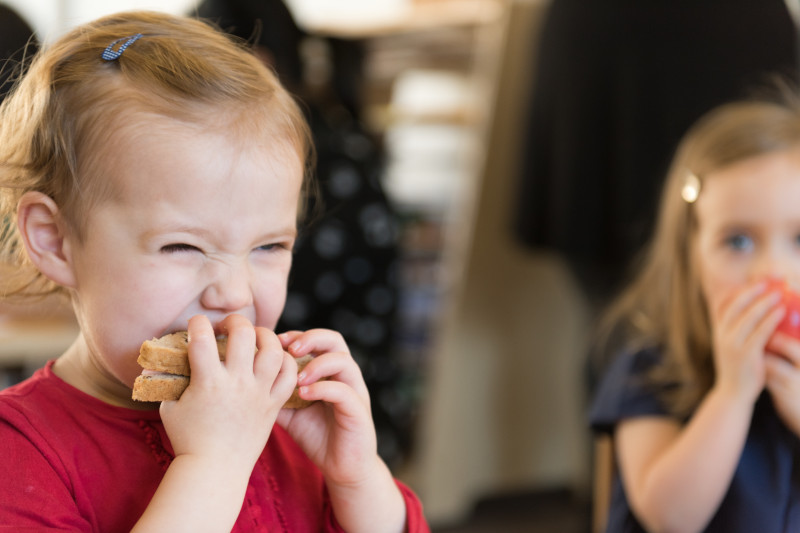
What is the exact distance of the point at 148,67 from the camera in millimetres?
766

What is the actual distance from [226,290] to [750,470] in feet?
2.52

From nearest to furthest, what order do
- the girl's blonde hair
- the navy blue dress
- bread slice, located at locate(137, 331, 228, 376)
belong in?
bread slice, located at locate(137, 331, 228, 376)
the navy blue dress
the girl's blonde hair

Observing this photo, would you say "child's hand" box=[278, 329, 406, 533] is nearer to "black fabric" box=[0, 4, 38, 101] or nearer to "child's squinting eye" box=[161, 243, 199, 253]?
"child's squinting eye" box=[161, 243, 199, 253]

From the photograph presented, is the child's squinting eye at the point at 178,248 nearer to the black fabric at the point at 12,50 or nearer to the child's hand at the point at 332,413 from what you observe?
the child's hand at the point at 332,413

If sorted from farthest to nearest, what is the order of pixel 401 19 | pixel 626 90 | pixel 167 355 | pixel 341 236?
pixel 401 19, pixel 341 236, pixel 626 90, pixel 167 355

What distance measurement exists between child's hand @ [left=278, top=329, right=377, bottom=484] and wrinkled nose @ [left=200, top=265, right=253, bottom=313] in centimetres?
7

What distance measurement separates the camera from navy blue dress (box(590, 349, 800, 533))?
107cm

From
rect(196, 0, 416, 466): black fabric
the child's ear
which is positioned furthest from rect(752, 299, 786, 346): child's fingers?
rect(196, 0, 416, 466): black fabric

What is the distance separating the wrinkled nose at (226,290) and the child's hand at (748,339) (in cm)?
68

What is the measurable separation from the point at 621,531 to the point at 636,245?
3.29 feet

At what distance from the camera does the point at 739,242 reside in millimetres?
1166

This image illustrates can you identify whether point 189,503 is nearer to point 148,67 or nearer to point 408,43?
point 148,67

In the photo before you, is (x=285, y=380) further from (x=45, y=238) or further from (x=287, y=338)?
(x=45, y=238)

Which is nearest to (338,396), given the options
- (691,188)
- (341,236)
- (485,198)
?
(691,188)
